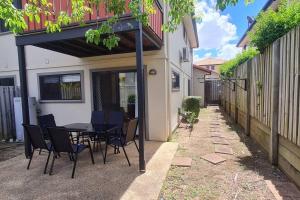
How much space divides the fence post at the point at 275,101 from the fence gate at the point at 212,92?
12.5 meters

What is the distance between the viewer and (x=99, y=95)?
6.88m

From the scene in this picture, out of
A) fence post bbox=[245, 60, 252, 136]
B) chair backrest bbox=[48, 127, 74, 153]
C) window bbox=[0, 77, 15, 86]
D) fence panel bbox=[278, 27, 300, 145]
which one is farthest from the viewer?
window bbox=[0, 77, 15, 86]

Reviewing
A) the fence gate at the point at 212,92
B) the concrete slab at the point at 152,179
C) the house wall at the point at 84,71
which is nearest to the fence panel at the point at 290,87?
the concrete slab at the point at 152,179

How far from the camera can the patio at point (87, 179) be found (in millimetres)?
3186

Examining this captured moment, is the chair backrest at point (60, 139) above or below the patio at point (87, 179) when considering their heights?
above

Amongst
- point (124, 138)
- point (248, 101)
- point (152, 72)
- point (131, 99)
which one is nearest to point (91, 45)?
point (152, 72)

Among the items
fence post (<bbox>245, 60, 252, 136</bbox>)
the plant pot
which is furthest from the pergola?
fence post (<bbox>245, 60, 252, 136</bbox>)

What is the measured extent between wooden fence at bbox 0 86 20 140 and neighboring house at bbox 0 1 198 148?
672 millimetres

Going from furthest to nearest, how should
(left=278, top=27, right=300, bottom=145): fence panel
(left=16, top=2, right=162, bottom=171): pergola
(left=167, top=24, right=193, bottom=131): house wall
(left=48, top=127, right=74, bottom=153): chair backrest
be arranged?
(left=167, top=24, right=193, bottom=131): house wall < (left=16, top=2, right=162, bottom=171): pergola < (left=48, top=127, right=74, bottom=153): chair backrest < (left=278, top=27, right=300, bottom=145): fence panel

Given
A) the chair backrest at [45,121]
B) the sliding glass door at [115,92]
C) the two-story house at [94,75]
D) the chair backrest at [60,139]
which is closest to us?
the chair backrest at [60,139]

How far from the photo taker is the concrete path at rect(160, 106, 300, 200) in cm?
309

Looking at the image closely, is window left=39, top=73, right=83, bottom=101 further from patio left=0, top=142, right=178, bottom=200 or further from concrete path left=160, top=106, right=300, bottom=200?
concrete path left=160, top=106, right=300, bottom=200

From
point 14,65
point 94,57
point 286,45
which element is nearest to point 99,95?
point 94,57

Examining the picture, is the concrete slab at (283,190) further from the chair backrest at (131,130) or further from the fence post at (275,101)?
the chair backrest at (131,130)
